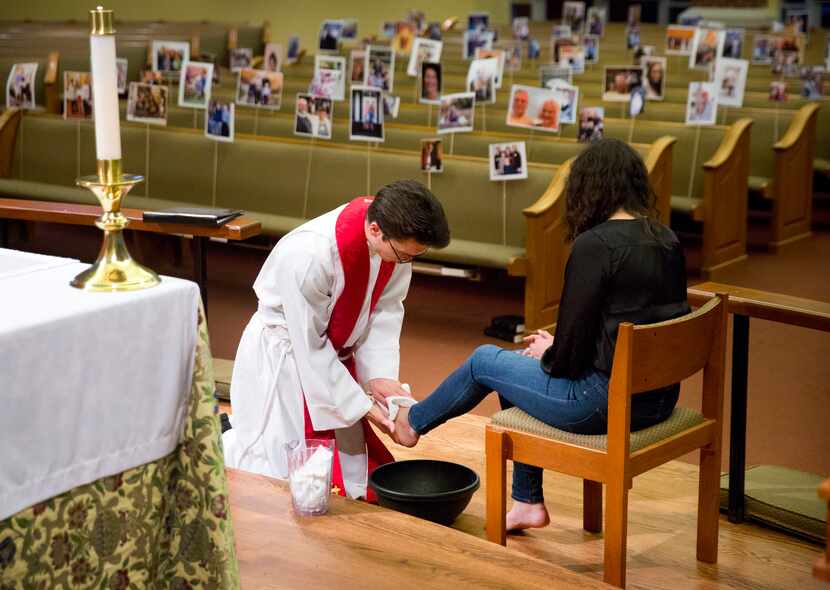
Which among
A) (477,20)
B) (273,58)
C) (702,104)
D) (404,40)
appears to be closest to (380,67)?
(702,104)

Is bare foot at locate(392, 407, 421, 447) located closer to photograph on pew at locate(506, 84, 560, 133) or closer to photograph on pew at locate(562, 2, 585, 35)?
photograph on pew at locate(506, 84, 560, 133)

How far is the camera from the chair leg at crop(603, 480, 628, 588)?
2.89 m

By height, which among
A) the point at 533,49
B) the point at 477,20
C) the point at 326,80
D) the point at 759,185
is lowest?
the point at 759,185

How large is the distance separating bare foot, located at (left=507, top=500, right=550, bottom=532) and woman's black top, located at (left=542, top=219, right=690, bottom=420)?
508 millimetres

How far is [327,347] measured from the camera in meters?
3.50

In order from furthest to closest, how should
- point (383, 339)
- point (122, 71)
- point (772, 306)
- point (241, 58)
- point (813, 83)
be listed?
point (241, 58) < point (813, 83) < point (122, 71) < point (383, 339) < point (772, 306)

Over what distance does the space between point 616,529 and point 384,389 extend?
1.01 metres

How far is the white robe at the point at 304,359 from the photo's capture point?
3.43 metres

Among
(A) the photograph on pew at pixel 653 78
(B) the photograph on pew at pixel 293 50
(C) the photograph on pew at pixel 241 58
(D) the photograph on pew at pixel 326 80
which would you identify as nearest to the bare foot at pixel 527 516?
(D) the photograph on pew at pixel 326 80

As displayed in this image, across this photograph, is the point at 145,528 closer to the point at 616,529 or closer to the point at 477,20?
the point at 616,529

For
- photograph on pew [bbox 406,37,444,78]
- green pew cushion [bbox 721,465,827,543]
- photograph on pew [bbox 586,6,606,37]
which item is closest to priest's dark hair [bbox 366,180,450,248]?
green pew cushion [bbox 721,465,827,543]

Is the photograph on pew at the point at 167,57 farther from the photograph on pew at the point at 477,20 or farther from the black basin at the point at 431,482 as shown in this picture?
the black basin at the point at 431,482

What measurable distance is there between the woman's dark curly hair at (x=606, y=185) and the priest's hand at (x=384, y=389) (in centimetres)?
84

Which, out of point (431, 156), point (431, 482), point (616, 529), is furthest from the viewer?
point (431, 156)
